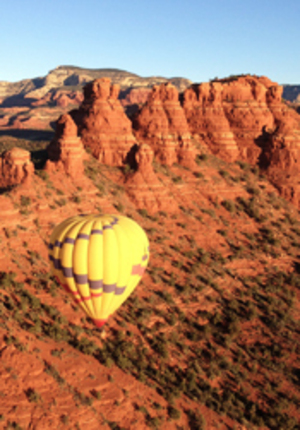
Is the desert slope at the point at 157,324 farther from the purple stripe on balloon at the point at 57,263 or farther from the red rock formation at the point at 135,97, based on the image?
the red rock formation at the point at 135,97

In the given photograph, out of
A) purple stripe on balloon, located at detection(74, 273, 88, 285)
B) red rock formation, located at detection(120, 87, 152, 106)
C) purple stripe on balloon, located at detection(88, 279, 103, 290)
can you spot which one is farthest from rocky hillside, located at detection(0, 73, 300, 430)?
red rock formation, located at detection(120, 87, 152, 106)

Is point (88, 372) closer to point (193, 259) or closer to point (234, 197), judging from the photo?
point (193, 259)

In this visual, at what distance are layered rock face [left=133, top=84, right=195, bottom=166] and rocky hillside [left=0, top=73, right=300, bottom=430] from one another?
192 mm

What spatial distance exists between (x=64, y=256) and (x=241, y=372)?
1666 centimetres

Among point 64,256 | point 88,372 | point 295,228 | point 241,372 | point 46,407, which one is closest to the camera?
point 46,407

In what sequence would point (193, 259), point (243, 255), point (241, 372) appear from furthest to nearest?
point (243, 255), point (193, 259), point (241, 372)

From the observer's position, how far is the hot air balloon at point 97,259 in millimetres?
22781

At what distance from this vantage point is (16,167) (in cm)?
3512

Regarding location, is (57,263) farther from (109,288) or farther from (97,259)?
(109,288)

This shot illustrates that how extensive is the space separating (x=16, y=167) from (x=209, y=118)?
104 feet

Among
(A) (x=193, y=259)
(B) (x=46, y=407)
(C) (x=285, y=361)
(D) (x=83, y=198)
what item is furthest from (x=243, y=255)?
(B) (x=46, y=407)

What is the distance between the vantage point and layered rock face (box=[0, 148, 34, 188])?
35.1 metres

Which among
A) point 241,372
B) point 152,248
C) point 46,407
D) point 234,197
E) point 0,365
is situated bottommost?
point 241,372

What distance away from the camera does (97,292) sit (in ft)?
76.8
